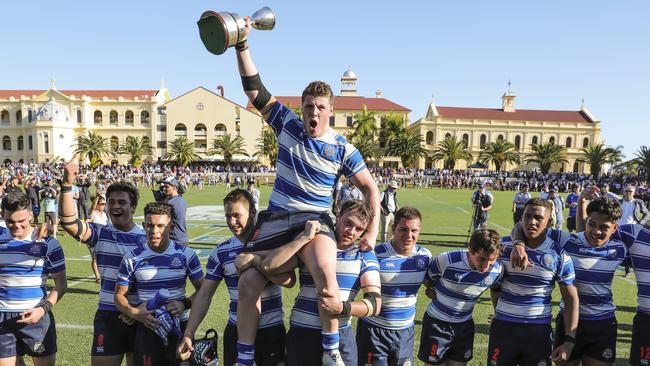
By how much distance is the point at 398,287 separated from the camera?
382 cm

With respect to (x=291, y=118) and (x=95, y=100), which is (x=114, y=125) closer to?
(x=95, y=100)

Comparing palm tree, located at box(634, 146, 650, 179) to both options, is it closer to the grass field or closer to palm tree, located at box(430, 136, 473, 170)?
palm tree, located at box(430, 136, 473, 170)

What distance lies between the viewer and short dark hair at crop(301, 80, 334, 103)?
340cm

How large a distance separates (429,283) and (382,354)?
816mm

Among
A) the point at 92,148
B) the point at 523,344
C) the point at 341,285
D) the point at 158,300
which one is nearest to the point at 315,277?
the point at 341,285

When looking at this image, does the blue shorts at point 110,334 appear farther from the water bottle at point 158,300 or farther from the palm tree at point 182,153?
the palm tree at point 182,153

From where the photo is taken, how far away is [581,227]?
5805 mm

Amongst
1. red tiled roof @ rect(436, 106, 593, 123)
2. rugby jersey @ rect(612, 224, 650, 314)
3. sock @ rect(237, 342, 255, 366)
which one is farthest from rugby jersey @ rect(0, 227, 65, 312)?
red tiled roof @ rect(436, 106, 593, 123)

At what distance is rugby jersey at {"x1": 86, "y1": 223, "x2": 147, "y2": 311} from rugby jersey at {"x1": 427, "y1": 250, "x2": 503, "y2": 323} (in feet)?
9.35

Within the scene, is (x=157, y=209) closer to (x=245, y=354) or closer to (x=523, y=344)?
(x=245, y=354)

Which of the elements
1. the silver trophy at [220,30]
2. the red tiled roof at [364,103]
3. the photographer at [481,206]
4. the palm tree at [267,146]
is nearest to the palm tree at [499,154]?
the red tiled roof at [364,103]


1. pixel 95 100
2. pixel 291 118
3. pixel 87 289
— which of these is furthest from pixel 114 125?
pixel 291 118

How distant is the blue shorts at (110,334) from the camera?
3791 millimetres

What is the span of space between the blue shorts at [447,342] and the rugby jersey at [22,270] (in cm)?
371
